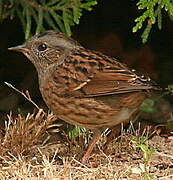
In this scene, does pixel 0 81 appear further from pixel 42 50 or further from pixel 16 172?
pixel 16 172

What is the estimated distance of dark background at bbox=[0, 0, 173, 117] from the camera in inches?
352

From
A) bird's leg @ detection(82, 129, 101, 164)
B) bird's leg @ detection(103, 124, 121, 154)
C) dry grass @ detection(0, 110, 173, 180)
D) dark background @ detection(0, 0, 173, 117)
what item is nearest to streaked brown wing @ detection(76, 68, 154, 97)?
bird's leg @ detection(82, 129, 101, 164)

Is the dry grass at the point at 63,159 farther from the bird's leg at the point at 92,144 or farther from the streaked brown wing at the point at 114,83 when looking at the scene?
the streaked brown wing at the point at 114,83

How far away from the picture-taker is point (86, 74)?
5.26 metres

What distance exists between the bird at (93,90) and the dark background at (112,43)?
11.5 ft

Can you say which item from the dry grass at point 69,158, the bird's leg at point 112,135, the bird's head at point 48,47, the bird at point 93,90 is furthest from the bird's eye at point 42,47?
the bird's leg at point 112,135

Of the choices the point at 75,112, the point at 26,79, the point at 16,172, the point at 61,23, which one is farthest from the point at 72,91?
the point at 26,79

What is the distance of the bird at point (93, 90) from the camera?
5105 millimetres

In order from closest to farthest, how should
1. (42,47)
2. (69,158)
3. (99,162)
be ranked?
(99,162)
(69,158)
(42,47)

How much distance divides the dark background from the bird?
351 centimetres

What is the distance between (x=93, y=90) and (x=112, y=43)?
14.6 ft

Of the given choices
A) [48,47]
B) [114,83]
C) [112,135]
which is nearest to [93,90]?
[114,83]

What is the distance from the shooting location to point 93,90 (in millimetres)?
5141

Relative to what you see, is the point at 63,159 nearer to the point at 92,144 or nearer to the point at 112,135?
the point at 92,144
